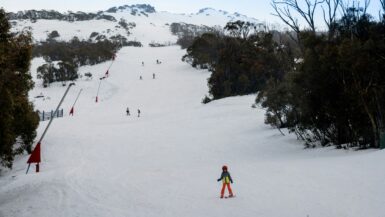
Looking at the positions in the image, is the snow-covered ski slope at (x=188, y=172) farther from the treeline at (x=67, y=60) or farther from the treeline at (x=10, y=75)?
the treeline at (x=67, y=60)

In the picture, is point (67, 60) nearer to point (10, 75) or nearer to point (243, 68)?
point (243, 68)

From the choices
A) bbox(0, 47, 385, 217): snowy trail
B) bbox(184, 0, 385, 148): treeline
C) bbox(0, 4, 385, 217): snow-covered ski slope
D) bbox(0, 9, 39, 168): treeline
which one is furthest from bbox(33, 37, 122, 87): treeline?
bbox(0, 9, 39, 168): treeline

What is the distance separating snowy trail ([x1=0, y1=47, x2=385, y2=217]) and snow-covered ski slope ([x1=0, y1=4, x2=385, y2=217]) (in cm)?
5

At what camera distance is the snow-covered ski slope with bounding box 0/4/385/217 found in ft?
44.0

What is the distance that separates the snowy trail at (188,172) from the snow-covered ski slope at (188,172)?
0.16ft

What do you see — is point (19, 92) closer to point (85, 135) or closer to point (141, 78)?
point (85, 135)

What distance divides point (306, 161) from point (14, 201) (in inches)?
534

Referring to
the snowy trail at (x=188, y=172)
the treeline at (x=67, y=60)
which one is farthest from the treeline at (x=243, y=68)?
the treeline at (x=67, y=60)

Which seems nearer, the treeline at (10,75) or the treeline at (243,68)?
the treeline at (10,75)

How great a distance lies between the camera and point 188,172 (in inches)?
779

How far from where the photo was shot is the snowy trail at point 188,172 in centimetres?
1345

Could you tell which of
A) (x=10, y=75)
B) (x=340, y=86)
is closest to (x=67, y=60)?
(x=340, y=86)

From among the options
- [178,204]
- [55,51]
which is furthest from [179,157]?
[55,51]

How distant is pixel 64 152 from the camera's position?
28.5 m
